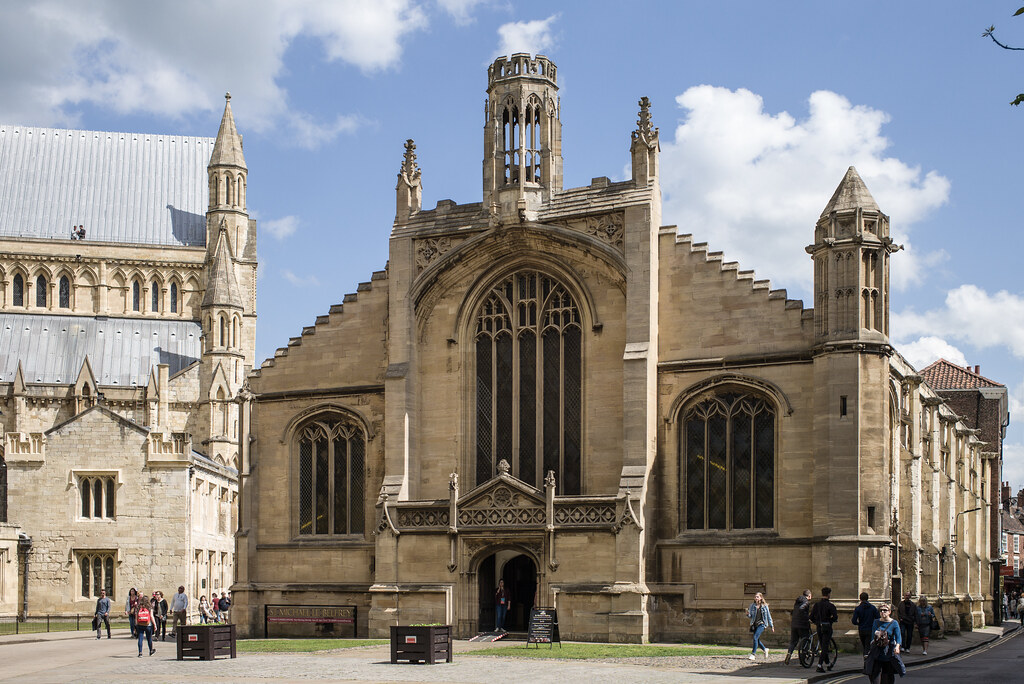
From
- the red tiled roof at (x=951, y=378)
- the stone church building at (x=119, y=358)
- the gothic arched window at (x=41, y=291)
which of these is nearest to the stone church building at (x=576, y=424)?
the stone church building at (x=119, y=358)

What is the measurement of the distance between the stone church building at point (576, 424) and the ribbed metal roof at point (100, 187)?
146 feet

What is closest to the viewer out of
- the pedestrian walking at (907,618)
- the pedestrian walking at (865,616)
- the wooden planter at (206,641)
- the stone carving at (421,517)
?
the pedestrian walking at (865,616)

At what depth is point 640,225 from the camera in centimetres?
3619

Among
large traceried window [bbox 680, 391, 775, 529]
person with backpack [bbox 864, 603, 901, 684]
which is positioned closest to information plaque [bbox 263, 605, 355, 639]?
large traceried window [bbox 680, 391, 775, 529]

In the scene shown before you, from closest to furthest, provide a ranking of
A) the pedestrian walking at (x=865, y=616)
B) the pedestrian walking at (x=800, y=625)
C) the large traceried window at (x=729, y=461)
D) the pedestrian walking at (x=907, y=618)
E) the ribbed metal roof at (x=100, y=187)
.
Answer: the pedestrian walking at (x=865, y=616), the pedestrian walking at (x=800, y=625), the pedestrian walking at (x=907, y=618), the large traceried window at (x=729, y=461), the ribbed metal roof at (x=100, y=187)

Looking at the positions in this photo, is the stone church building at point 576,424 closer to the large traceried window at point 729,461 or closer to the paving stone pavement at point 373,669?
the large traceried window at point 729,461

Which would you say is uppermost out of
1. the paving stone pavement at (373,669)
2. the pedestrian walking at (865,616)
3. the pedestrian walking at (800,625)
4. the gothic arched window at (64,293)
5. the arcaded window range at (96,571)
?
the gothic arched window at (64,293)

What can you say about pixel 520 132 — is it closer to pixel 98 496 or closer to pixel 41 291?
pixel 98 496

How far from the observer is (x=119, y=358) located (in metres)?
77.0

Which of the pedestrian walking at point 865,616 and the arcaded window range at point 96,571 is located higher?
the pedestrian walking at point 865,616

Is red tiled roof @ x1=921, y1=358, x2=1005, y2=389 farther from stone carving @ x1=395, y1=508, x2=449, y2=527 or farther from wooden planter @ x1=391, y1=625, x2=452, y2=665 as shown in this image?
wooden planter @ x1=391, y1=625, x2=452, y2=665

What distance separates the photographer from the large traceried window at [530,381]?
37.5m

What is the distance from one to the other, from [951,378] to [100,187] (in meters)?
52.0

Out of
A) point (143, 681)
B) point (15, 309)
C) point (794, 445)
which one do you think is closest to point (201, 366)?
Answer: point (15, 309)
